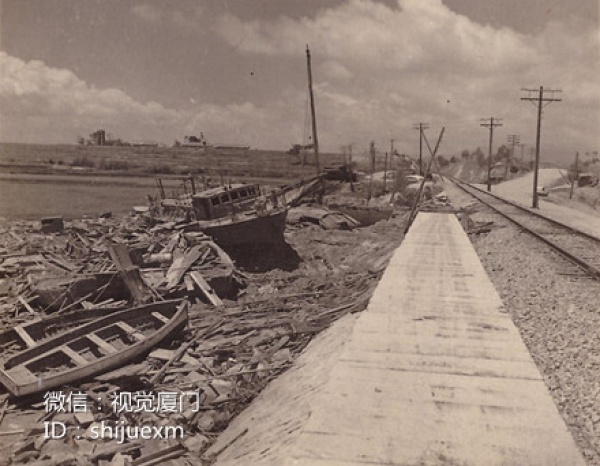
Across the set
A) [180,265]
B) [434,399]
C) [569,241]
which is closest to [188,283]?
[180,265]

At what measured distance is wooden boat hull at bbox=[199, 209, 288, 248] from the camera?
24686mm

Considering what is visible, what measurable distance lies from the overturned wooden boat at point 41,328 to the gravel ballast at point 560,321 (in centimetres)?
1119

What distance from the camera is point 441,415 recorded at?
4168mm

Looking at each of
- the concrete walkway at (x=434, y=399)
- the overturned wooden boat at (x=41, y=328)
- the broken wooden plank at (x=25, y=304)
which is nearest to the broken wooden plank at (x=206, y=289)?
the overturned wooden boat at (x=41, y=328)

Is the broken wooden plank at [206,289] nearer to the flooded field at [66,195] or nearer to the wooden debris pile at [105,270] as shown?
the wooden debris pile at [105,270]

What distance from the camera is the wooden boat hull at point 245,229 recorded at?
81.0 ft

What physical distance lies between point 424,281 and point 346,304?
5.03 metres

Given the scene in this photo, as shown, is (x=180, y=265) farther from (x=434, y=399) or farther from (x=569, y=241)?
(x=434, y=399)

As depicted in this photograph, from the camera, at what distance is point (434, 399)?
14.5ft

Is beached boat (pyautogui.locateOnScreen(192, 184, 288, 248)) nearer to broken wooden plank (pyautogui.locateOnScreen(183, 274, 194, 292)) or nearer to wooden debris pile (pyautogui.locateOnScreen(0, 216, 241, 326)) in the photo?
wooden debris pile (pyautogui.locateOnScreen(0, 216, 241, 326))

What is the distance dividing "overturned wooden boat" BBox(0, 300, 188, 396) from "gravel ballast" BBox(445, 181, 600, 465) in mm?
8659

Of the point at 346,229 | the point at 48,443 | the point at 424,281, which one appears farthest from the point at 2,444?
the point at 346,229

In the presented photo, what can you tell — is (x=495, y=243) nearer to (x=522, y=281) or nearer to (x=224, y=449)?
(x=522, y=281)

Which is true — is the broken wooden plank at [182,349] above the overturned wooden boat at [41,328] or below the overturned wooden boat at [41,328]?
below
